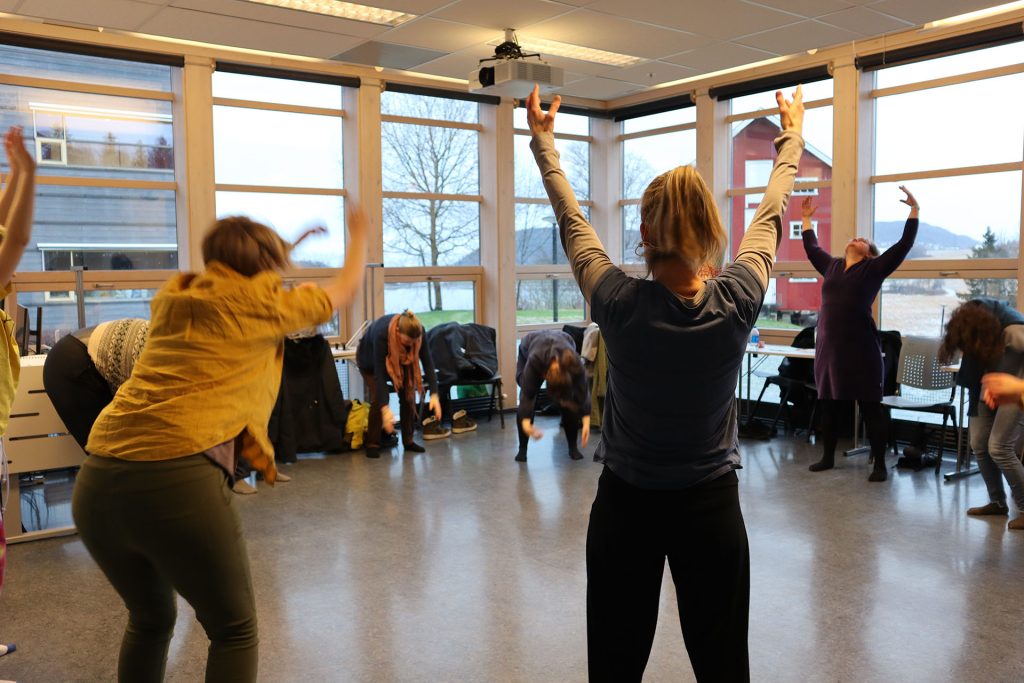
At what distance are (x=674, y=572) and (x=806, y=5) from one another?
4.78 meters

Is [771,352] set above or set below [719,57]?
below

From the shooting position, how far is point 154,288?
6.85m

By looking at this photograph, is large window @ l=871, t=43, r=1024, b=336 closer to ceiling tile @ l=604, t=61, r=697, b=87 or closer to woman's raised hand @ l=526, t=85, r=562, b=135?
ceiling tile @ l=604, t=61, r=697, b=87

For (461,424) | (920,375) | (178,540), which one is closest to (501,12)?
(461,424)

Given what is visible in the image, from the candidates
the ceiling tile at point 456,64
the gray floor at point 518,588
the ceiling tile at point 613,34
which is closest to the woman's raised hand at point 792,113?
the gray floor at point 518,588

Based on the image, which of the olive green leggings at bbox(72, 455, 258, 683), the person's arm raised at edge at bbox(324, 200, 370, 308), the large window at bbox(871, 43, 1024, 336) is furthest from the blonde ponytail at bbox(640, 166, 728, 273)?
the large window at bbox(871, 43, 1024, 336)

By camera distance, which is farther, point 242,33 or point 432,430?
point 432,430

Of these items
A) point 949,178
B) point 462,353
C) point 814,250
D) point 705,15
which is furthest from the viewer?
point 462,353

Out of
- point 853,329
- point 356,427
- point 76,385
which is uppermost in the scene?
point 853,329

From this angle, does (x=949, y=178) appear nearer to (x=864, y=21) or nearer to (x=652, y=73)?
(x=864, y=21)

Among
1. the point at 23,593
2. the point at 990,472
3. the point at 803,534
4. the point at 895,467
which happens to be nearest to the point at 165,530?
the point at 23,593

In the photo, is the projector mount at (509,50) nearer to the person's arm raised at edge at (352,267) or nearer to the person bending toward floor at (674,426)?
the person's arm raised at edge at (352,267)

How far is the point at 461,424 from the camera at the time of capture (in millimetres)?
7438

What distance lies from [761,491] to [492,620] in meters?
2.52
